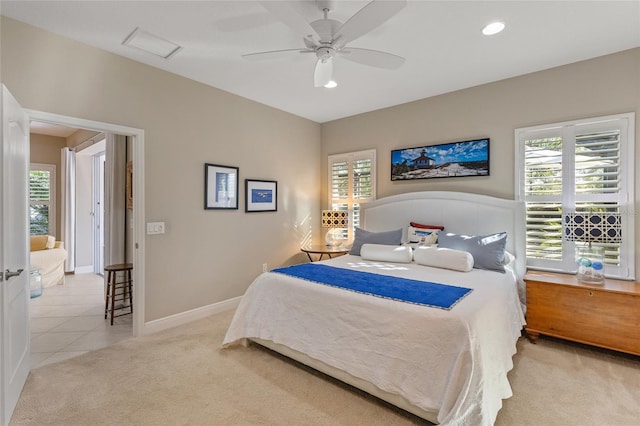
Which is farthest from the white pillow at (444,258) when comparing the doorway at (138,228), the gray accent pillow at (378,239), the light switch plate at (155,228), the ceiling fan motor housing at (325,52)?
the doorway at (138,228)

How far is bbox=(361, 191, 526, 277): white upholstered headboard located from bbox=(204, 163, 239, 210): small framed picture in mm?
1962

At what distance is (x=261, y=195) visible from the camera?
436 cm

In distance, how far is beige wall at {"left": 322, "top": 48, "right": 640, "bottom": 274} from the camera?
A: 293cm

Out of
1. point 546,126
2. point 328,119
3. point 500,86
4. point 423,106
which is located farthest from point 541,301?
point 328,119

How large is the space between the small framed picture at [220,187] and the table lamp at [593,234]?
373 cm

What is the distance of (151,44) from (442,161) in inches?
139

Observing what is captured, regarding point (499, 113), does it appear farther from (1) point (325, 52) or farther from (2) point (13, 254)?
(2) point (13, 254)

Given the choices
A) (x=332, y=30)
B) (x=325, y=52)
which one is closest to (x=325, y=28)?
(x=332, y=30)

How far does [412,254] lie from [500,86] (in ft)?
7.44

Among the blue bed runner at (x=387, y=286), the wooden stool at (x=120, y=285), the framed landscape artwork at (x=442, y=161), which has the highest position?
the framed landscape artwork at (x=442, y=161)

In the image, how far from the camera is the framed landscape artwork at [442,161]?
12.2 ft

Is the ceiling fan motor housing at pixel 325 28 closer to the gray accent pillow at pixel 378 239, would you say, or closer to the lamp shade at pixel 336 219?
the gray accent pillow at pixel 378 239

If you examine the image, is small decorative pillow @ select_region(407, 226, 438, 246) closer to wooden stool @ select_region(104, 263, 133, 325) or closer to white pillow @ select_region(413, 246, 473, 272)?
white pillow @ select_region(413, 246, 473, 272)

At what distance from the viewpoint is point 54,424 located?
187 cm
